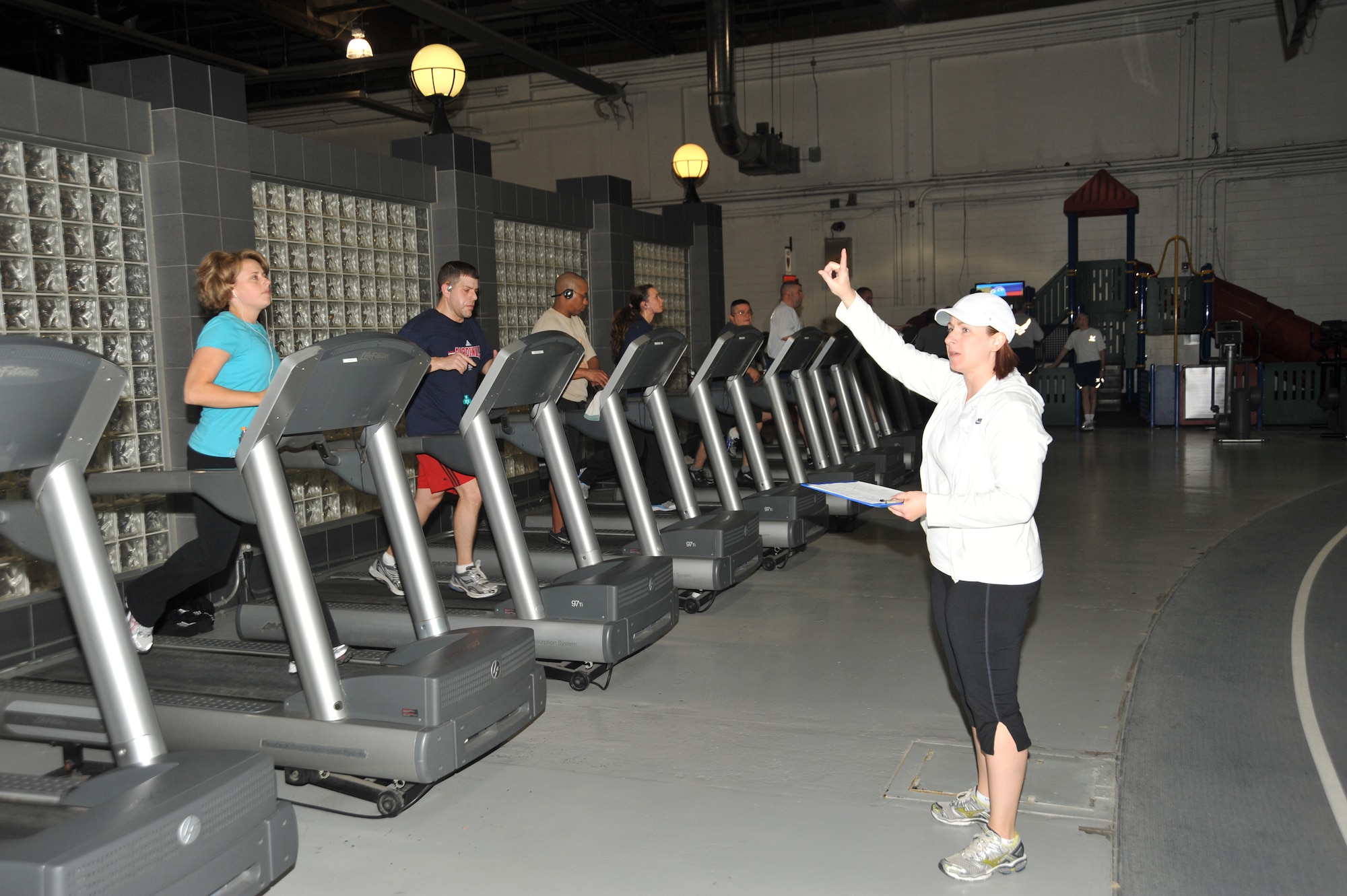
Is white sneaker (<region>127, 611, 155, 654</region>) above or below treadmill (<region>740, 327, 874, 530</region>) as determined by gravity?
below

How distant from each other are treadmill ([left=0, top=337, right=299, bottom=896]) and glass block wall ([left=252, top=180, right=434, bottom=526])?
8.84 ft

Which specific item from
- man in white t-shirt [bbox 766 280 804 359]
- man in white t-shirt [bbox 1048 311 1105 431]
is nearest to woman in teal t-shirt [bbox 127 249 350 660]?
man in white t-shirt [bbox 766 280 804 359]

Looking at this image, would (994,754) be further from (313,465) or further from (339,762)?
(313,465)

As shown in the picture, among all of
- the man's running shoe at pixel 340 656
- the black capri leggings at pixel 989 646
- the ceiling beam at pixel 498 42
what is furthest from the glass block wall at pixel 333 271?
the ceiling beam at pixel 498 42

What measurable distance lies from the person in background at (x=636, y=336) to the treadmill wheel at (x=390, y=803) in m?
2.89

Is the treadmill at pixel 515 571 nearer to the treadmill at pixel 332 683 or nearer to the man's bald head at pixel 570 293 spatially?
the treadmill at pixel 332 683

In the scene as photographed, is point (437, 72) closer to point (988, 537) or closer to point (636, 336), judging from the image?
point (636, 336)

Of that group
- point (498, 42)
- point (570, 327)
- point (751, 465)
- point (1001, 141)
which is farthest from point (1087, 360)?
point (570, 327)

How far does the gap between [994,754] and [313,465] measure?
6.39 feet

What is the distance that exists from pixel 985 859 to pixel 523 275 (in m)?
5.25

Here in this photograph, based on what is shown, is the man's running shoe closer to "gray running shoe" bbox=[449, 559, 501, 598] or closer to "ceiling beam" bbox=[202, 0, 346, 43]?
"gray running shoe" bbox=[449, 559, 501, 598]

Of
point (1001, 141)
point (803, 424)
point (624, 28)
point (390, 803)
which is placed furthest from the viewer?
point (1001, 141)

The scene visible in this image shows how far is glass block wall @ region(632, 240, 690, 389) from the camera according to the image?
841 centimetres

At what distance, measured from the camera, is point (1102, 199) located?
10867 millimetres
